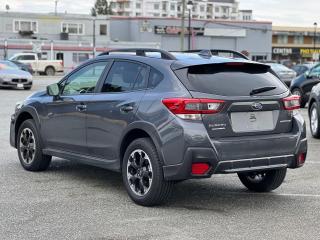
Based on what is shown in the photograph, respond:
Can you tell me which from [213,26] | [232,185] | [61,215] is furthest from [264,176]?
[213,26]

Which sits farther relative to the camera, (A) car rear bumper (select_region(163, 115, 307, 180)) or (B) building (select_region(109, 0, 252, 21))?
(B) building (select_region(109, 0, 252, 21))

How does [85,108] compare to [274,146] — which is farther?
[85,108]

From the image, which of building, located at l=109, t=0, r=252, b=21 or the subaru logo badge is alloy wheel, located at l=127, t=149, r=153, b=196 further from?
building, located at l=109, t=0, r=252, b=21

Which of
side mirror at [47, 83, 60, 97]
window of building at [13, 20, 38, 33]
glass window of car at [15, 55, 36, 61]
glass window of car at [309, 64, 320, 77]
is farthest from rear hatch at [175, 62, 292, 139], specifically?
window of building at [13, 20, 38, 33]

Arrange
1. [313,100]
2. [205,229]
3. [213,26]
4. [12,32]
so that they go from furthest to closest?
[213,26] < [12,32] < [313,100] < [205,229]

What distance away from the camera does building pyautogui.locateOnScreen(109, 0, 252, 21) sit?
Result: 158 meters

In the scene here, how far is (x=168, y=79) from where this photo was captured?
248 inches

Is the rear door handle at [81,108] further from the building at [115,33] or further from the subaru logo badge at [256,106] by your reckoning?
the building at [115,33]

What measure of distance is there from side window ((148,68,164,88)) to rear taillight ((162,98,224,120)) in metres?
0.46

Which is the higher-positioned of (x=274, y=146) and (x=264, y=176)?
(x=274, y=146)

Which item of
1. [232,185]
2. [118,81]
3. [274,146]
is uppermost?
[118,81]

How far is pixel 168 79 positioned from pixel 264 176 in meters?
1.82

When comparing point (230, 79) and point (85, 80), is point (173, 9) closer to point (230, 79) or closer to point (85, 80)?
point (85, 80)

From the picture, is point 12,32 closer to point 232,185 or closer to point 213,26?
point 213,26
